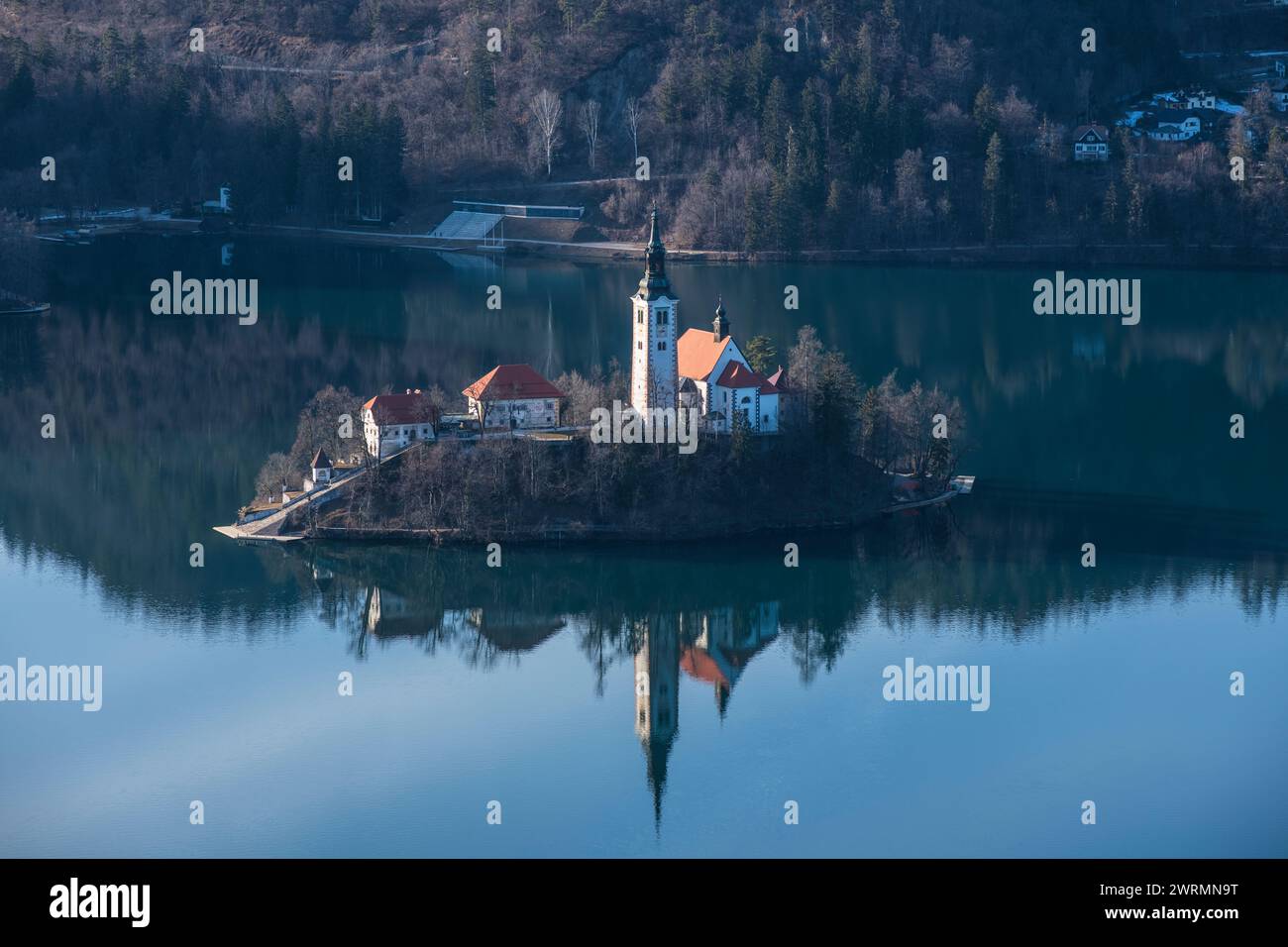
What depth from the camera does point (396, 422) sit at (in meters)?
56.7

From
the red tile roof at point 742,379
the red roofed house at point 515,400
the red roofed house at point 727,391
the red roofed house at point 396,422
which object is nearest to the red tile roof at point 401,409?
the red roofed house at point 396,422

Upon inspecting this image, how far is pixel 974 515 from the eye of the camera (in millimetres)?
58938

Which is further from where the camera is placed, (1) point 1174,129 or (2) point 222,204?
(2) point 222,204

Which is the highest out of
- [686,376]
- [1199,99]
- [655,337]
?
[1199,99]

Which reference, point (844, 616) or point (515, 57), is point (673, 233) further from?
point (844, 616)

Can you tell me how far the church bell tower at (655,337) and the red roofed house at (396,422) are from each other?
20.8ft

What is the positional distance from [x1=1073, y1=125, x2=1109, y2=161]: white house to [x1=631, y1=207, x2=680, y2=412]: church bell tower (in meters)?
Result: 59.6

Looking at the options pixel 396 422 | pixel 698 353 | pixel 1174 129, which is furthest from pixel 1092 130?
pixel 396 422

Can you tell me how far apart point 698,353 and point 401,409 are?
30.6 feet

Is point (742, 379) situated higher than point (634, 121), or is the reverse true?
point (634, 121)

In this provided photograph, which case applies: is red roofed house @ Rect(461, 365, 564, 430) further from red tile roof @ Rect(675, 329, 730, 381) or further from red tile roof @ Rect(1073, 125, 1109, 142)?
red tile roof @ Rect(1073, 125, 1109, 142)

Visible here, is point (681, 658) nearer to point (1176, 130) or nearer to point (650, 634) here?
point (650, 634)

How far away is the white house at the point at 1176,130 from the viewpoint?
112 m

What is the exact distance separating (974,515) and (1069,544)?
3.39 meters
